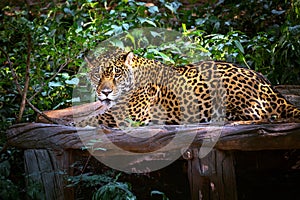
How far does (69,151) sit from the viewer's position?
481 cm

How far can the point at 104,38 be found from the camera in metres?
7.21

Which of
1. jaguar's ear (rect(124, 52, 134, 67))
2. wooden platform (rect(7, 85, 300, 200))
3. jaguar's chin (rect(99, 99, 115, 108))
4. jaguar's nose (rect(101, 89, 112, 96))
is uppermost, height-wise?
jaguar's ear (rect(124, 52, 134, 67))

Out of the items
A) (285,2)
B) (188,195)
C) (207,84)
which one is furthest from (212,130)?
(285,2)

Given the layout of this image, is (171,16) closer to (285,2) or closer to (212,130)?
(285,2)

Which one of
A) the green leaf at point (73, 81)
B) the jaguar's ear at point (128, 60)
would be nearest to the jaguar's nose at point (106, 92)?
the jaguar's ear at point (128, 60)

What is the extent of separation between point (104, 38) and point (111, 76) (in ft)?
6.97

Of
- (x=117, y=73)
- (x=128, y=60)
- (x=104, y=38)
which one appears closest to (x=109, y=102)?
(x=117, y=73)

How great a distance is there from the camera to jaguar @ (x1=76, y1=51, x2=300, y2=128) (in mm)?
5043

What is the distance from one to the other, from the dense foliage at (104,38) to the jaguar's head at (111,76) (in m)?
0.43

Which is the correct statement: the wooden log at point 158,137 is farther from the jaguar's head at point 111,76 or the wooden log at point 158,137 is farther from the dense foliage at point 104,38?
the jaguar's head at point 111,76

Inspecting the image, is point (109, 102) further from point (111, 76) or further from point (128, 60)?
point (128, 60)

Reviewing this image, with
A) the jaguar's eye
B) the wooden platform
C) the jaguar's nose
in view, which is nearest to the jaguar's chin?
the jaguar's nose

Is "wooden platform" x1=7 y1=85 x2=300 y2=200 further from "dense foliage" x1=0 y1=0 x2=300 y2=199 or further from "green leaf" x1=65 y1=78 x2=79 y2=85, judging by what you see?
"green leaf" x1=65 y1=78 x2=79 y2=85

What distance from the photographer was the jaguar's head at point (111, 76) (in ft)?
16.8
